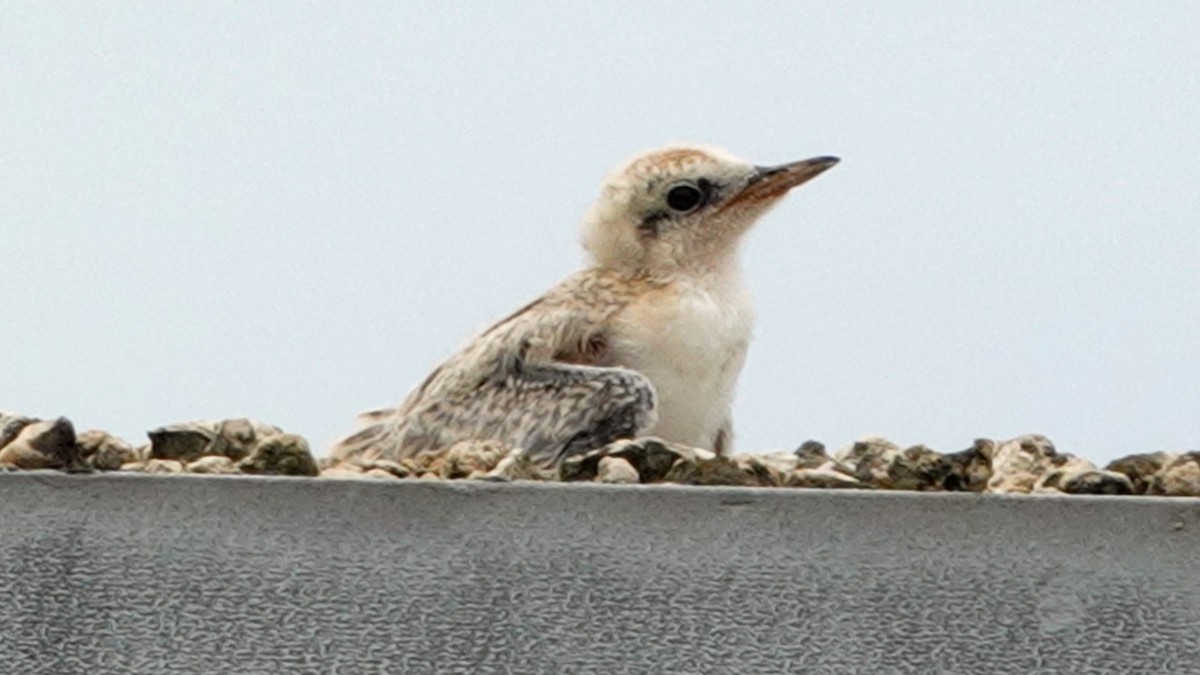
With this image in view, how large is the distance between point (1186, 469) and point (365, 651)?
1531 millimetres

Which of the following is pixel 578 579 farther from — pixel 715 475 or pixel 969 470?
pixel 969 470

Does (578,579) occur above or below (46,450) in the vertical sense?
below

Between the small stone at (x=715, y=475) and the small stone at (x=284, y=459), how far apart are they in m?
0.62

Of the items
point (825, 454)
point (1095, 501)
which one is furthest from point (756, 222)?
point (1095, 501)

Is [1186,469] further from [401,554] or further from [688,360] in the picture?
[688,360]

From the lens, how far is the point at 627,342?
22.4 ft

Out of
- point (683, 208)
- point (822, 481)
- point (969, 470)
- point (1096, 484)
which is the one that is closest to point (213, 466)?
point (822, 481)

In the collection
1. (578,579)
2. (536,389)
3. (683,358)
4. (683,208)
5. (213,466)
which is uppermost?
(683,208)

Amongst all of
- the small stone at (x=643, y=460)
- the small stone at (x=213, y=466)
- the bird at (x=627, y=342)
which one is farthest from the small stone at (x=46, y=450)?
the bird at (x=627, y=342)

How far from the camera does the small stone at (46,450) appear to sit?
4.16m

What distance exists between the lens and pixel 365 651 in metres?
3.88

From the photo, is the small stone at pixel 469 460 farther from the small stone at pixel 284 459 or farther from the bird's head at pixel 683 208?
the bird's head at pixel 683 208

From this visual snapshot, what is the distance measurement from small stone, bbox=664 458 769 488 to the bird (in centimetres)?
194

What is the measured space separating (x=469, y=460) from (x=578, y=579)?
0.76 m
